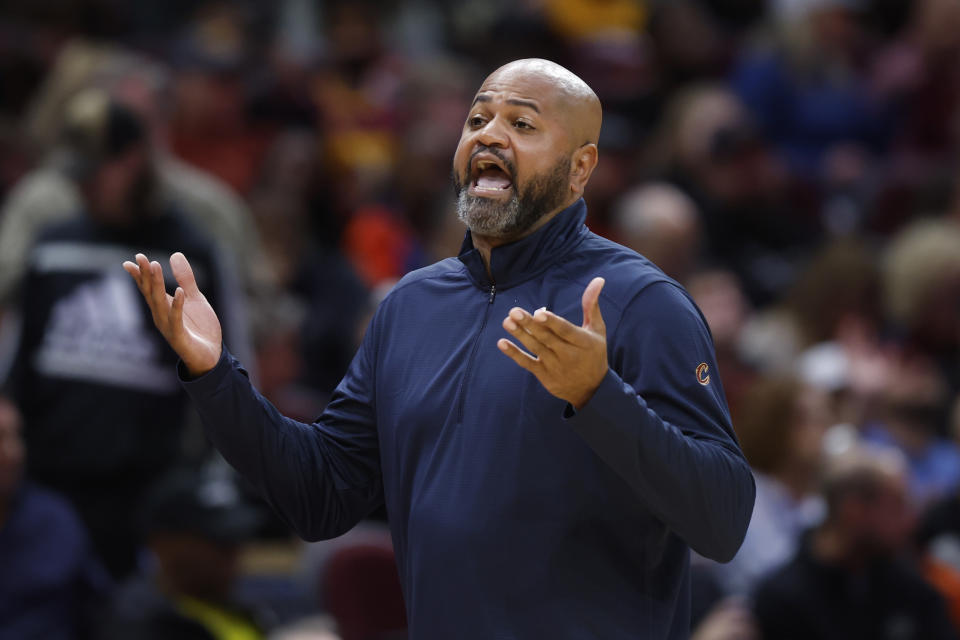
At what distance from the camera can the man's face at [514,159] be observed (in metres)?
2.76

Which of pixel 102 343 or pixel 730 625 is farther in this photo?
pixel 102 343

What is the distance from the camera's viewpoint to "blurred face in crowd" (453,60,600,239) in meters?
2.77

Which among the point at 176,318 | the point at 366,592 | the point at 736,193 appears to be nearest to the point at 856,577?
the point at 366,592

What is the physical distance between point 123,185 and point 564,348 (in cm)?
305

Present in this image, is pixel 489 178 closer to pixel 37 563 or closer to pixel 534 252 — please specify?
pixel 534 252

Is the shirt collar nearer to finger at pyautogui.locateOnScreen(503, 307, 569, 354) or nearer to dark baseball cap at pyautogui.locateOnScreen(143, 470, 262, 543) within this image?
finger at pyautogui.locateOnScreen(503, 307, 569, 354)

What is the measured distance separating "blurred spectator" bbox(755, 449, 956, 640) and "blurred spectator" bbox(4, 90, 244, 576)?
2000 millimetres

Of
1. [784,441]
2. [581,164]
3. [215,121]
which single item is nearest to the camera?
[581,164]


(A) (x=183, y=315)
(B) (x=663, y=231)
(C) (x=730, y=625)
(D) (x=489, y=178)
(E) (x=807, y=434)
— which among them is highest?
(D) (x=489, y=178)

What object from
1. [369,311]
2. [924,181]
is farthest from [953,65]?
[369,311]

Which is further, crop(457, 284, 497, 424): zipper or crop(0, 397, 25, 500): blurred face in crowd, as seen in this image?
crop(0, 397, 25, 500): blurred face in crowd

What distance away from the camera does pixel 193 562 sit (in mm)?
4562

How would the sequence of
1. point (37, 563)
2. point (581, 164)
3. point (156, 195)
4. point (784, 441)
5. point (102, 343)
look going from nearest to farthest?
point (581, 164), point (37, 563), point (102, 343), point (156, 195), point (784, 441)

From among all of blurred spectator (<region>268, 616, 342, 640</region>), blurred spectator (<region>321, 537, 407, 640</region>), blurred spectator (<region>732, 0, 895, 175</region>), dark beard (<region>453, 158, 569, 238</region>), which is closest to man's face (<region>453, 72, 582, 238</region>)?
dark beard (<region>453, 158, 569, 238</region>)
